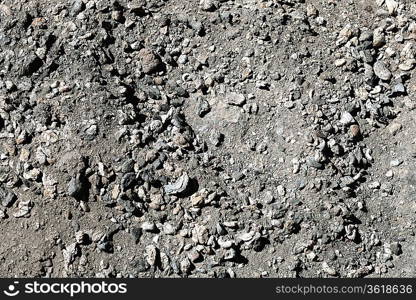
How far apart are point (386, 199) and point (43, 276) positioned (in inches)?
72.3

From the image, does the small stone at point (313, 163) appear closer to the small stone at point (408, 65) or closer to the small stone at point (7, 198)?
the small stone at point (408, 65)

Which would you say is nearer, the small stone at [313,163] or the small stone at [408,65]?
the small stone at [313,163]

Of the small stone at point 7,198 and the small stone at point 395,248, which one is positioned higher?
the small stone at point 7,198

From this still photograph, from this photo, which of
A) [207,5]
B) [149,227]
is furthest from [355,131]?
[149,227]

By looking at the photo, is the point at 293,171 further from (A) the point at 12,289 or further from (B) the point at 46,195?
(A) the point at 12,289

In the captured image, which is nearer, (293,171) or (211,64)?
(293,171)

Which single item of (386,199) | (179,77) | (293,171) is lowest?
(386,199)

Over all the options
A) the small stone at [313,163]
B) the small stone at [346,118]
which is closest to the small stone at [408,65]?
the small stone at [346,118]

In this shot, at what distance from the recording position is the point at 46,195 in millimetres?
3848

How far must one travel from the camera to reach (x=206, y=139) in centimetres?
405

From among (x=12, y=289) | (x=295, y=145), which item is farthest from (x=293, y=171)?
(x=12, y=289)

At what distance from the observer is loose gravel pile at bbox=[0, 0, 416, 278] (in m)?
3.81

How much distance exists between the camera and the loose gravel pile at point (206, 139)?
12.5 feet

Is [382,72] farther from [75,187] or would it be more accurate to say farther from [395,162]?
[75,187]
